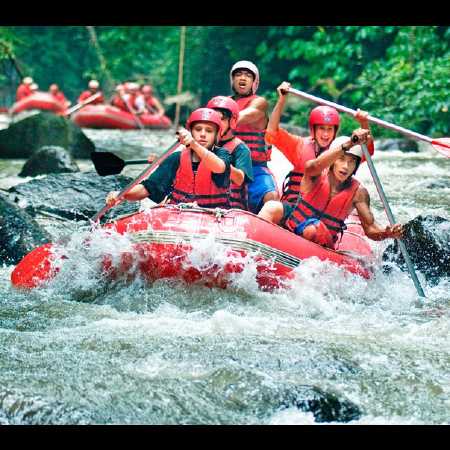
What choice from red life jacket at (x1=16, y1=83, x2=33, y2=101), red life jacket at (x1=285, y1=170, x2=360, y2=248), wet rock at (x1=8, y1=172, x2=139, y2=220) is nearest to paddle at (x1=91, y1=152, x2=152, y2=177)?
red life jacket at (x1=285, y1=170, x2=360, y2=248)

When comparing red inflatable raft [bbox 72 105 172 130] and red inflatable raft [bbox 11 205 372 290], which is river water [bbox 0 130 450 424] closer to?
red inflatable raft [bbox 11 205 372 290]

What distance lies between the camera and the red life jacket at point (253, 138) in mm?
6938

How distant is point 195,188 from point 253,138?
1261 mm

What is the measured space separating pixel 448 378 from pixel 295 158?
261cm

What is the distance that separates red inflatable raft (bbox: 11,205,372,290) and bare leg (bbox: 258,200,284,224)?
14.3 inches

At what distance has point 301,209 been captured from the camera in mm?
6051

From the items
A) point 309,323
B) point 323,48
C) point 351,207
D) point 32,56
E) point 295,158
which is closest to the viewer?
point 309,323

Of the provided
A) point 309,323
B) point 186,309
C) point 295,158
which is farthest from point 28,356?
point 295,158

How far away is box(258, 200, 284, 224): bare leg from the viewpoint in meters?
5.98

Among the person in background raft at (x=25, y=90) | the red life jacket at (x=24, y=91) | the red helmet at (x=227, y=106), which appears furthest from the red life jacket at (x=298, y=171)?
the red life jacket at (x=24, y=91)

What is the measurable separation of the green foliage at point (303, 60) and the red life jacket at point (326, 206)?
8.78m

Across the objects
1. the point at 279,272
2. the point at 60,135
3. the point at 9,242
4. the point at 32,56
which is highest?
the point at 279,272
